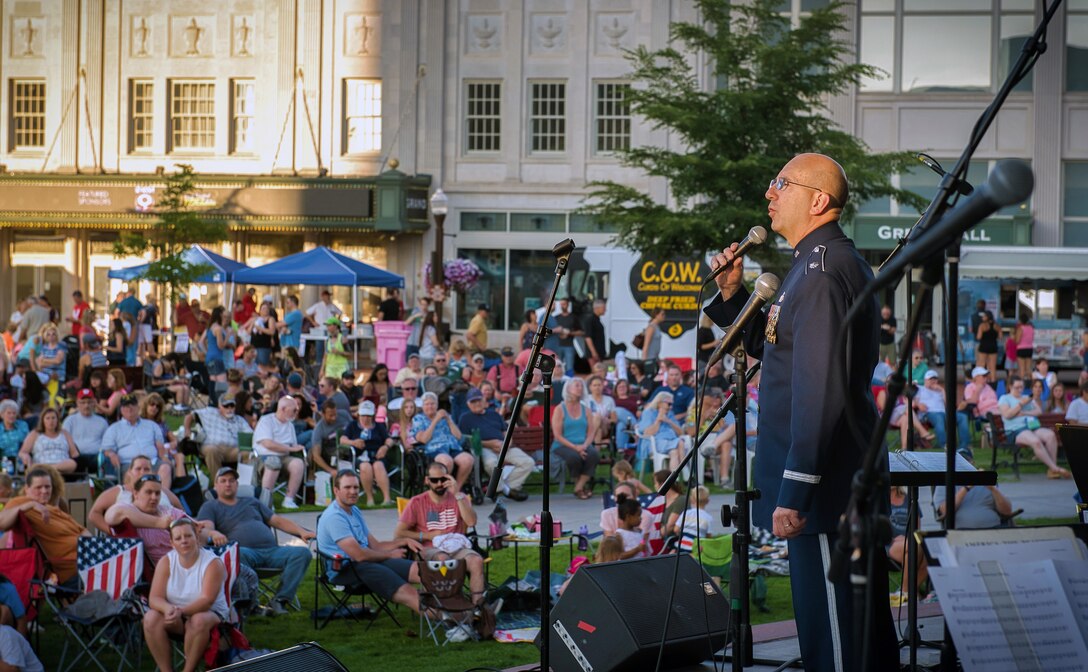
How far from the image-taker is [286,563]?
1030 cm

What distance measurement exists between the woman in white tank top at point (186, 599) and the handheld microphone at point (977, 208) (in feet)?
20.6

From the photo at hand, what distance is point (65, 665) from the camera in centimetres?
869

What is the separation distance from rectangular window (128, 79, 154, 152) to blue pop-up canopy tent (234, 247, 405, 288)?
38.9 feet

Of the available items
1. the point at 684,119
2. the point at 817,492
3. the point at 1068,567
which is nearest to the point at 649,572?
the point at 817,492

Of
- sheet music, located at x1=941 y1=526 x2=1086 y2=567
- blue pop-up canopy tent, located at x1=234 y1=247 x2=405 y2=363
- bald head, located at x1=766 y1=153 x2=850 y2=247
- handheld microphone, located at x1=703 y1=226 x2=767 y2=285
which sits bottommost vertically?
sheet music, located at x1=941 y1=526 x2=1086 y2=567

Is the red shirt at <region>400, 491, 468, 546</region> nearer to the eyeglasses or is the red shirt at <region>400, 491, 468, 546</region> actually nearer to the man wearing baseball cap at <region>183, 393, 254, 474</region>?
the man wearing baseball cap at <region>183, 393, 254, 474</region>

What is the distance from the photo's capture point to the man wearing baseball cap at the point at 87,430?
14109mm

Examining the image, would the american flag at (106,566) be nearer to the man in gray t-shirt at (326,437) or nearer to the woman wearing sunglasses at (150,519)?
the woman wearing sunglasses at (150,519)

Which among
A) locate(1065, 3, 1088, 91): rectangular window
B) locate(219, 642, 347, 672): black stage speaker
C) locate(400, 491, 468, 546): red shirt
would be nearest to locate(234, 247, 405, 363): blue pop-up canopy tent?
locate(400, 491, 468, 546): red shirt

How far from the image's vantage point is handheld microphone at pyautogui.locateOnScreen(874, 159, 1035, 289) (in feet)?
9.62

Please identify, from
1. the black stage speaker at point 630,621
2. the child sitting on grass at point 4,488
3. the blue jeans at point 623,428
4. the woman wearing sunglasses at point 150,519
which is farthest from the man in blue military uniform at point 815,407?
the blue jeans at point 623,428

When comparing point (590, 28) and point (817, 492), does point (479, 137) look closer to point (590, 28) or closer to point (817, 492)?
point (590, 28)

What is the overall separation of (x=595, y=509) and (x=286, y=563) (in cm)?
506

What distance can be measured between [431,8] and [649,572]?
→ 29.1 m
